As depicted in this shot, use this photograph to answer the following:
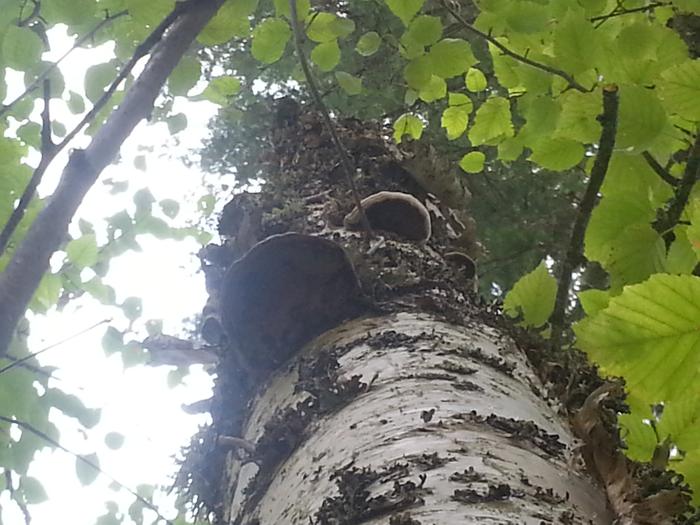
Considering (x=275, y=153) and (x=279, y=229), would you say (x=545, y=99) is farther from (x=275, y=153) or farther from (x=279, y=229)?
(x=275, y=153)

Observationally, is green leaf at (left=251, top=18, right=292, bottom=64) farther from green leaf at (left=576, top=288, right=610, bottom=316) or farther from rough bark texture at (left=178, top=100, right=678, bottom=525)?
green leaf at (left=576, top=288, right=610, bottom=316)

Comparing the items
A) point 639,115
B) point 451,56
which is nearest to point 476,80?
point 451,56

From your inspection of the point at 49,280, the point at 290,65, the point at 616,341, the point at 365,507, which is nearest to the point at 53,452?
the point at 49,280

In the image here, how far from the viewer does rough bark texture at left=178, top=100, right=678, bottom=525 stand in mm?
936

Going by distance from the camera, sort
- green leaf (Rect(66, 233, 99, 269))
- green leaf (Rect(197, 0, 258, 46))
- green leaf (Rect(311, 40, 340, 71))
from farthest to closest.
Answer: green leaf (Rect(66, 233, 99, 269)) < green leaf (Rect(311, 40, 340, 71)) < green leaf (Rect(197, 0, 258, 46))

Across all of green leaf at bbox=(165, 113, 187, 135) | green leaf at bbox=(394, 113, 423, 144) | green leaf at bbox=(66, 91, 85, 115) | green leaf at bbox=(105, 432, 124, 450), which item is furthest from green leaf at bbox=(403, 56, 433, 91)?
green leaf at bbox=(105, 432, 124, 450)

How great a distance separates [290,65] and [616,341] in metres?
3.12

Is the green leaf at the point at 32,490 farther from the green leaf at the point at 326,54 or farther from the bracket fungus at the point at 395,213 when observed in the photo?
the green leaf at the point at 326,54

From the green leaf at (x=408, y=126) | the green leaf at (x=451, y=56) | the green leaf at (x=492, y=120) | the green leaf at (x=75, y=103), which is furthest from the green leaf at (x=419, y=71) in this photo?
A: the green leaf at (x=75, y=103)

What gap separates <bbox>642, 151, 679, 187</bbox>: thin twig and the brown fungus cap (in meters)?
0.57

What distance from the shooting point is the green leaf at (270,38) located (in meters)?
1.61

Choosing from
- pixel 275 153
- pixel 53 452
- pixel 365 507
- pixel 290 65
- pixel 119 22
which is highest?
pixel 290 65

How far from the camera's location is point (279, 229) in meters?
1.74

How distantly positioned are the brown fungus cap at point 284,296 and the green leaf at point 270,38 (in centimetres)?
46
